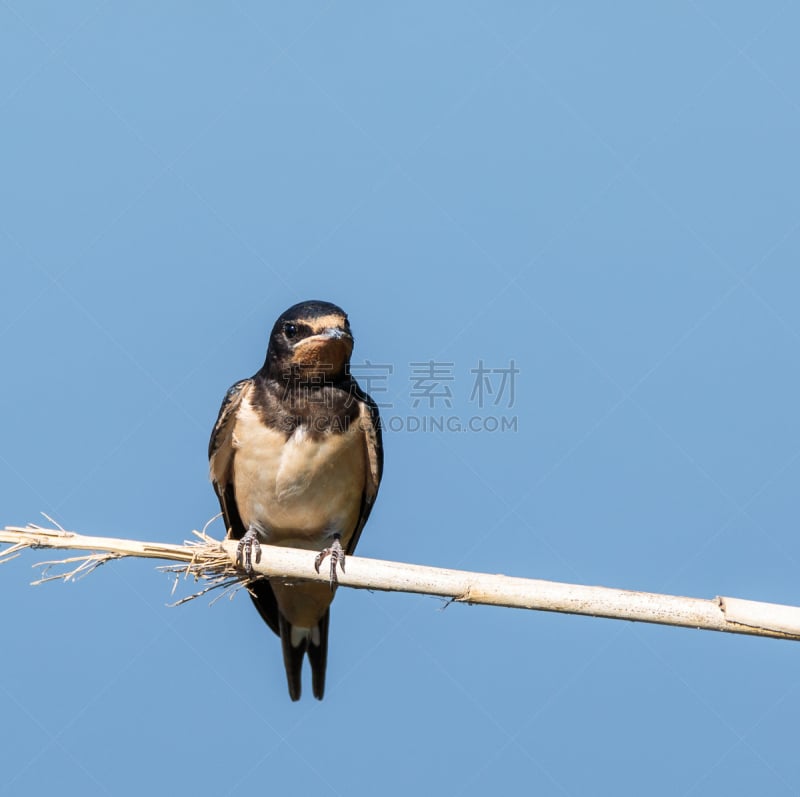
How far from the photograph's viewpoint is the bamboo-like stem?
4.42 meters

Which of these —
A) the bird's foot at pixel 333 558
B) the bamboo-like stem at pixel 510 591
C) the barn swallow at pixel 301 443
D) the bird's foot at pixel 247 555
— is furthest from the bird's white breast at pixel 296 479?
the bamboo-like stem at pixel 510 591

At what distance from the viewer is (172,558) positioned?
5.21 meters

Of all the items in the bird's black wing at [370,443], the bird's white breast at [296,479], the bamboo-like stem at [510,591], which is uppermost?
the bird's black wing at [370,443]

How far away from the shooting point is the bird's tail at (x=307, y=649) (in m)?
7.26

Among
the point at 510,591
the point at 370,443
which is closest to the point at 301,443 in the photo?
the point at 370,443

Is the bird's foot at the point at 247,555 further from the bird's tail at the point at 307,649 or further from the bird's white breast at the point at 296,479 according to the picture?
the bird's tail at the point at 307,649

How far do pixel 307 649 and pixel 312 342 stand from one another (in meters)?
2.03

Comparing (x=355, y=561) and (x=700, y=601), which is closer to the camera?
(x=700, y=601)

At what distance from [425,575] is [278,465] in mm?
1887

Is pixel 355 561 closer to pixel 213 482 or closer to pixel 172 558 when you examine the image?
pixel 172 558

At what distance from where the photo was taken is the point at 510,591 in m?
4.62

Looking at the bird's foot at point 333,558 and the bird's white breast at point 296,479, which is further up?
the bird's white breast at point 296,479

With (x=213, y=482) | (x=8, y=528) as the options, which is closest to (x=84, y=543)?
(x=8, y=528)

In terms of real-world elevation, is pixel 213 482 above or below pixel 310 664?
above
